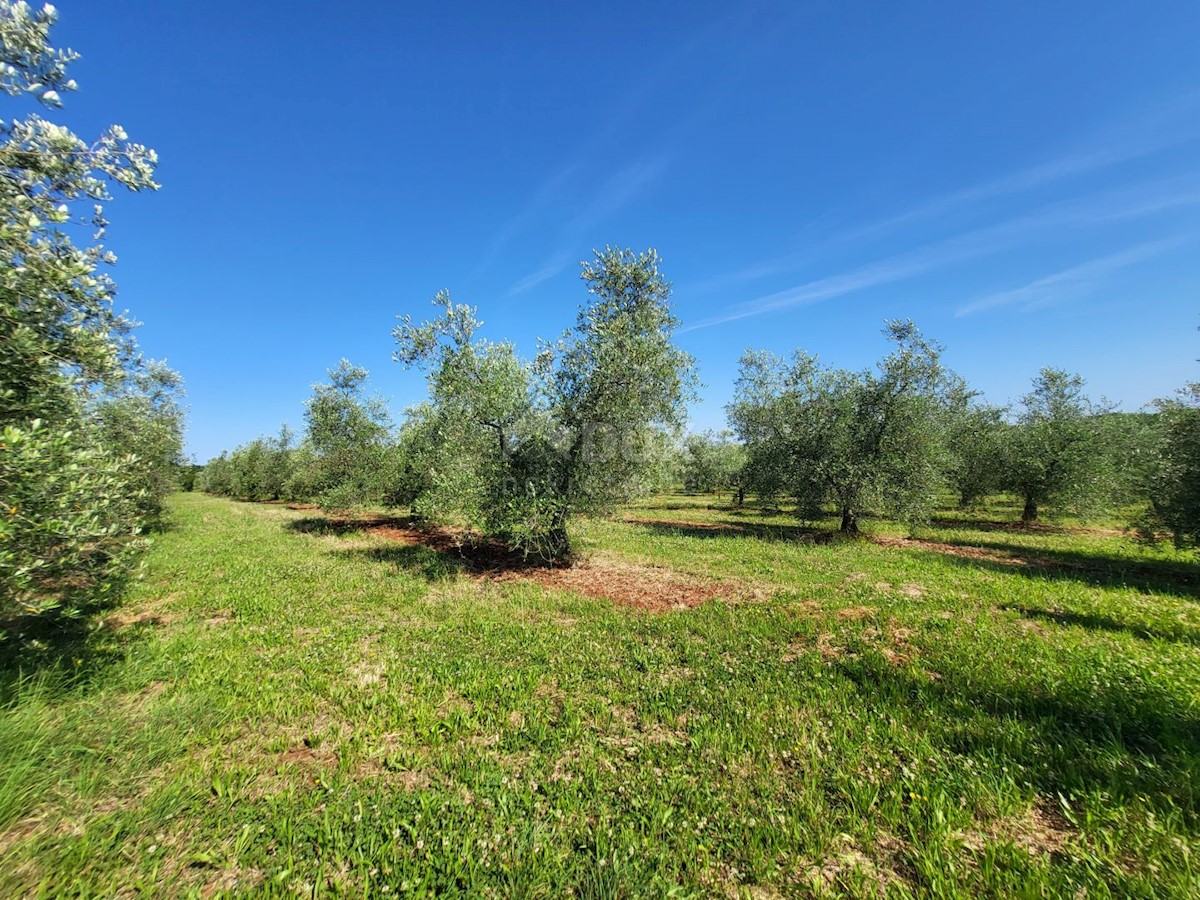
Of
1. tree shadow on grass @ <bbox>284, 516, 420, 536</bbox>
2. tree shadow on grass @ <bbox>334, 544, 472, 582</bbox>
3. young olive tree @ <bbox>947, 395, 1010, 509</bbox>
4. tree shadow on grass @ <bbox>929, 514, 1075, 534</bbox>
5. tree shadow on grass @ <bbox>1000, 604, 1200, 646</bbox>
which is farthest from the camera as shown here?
young olive tree @ <bbox>947, 395, 1010, 509</bbox>

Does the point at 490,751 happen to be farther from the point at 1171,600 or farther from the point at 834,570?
the point at 1171,600

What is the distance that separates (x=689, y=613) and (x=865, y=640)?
4216 millimetres

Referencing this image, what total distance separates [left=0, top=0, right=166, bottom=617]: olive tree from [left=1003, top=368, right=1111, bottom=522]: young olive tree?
46255mm

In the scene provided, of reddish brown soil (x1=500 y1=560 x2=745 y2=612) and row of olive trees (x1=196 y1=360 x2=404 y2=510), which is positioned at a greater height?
row of olive trees (x1=196 y1=360 x2=404 y2=510)

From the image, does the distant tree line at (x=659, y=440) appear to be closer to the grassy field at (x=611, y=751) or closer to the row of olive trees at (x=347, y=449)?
the row of olive trees at (x=347, y=449)

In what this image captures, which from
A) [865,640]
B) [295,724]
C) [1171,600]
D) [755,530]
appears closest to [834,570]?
[865,640]

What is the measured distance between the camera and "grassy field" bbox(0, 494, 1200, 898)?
13.5 feet

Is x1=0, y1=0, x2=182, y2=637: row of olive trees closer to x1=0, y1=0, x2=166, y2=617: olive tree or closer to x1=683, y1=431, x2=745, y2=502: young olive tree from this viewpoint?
x1=0, y1=0, x2=166, y2=617: olive tree

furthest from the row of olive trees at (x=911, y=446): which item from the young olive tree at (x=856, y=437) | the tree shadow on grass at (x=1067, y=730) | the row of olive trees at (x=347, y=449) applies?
the row of olive trees at (x=347, y=449)

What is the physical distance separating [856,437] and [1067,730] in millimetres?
21001

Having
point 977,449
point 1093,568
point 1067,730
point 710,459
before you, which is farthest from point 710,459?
point 1067,730

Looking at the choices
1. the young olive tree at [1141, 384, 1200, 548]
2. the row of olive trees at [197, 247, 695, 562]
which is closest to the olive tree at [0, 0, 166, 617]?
the row of olive trees at [197, 247, 695, 562]

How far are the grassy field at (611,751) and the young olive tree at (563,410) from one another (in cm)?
490

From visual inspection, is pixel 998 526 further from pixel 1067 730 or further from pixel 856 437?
pixel 1067 730
